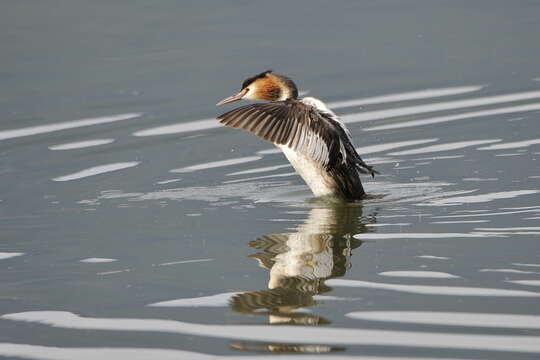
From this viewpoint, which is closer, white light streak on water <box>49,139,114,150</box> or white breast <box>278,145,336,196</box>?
white breast <box>278,145,336,196</box>

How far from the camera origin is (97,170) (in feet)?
39.3

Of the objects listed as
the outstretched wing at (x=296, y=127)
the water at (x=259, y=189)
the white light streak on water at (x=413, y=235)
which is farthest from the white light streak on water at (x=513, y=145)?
the white light streak on water at (x=413, y=235)

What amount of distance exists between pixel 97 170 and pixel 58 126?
223cm

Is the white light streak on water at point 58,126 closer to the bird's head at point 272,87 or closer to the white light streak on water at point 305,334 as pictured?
the bird's head at point 272,87

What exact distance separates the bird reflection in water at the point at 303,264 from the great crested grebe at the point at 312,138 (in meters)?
0.26

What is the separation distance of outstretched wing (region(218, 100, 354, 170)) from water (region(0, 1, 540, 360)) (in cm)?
50

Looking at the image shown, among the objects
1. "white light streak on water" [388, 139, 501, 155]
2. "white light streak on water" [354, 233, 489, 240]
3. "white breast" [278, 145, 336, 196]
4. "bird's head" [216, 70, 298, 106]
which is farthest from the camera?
"white light streak on water" [388, 139, 501, 155]

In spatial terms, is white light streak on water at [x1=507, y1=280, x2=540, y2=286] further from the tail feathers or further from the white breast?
the white breast

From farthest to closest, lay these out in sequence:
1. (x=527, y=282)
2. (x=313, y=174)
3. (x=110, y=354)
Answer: (x=313, y=174) < (x=527, y=282) < (x=110, y=354)

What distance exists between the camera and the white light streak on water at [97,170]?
11.7 metres

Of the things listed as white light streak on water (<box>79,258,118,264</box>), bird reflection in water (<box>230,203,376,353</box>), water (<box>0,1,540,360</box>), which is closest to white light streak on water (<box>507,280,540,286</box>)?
water (<box>0,1,540,360</box>)

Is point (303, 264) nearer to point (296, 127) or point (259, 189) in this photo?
point (296, 127)

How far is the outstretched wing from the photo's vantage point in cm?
988

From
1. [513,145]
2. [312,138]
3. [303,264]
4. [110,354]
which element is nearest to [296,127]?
[312,138]
